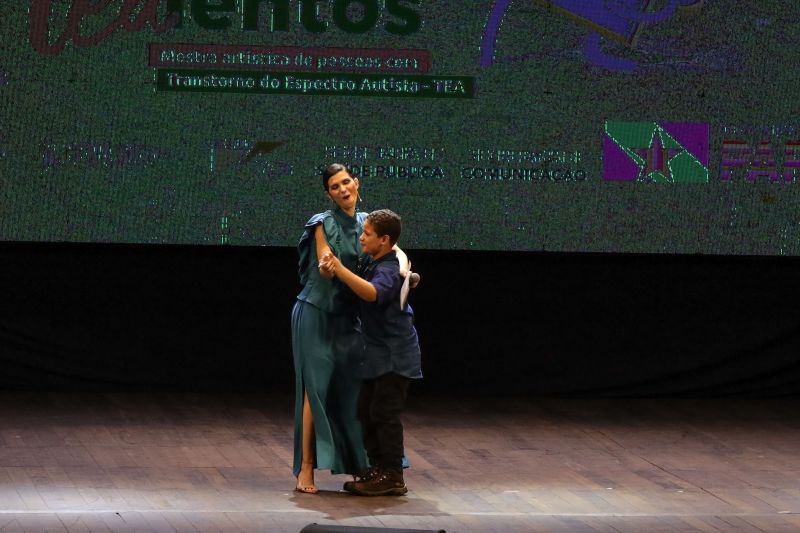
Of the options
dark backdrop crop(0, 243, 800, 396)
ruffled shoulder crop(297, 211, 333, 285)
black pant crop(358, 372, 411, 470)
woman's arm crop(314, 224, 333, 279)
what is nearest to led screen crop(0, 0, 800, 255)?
dark backdrop crop(0, 243, 800, 396)

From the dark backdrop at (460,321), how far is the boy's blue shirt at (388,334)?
A: 2451 millimetres

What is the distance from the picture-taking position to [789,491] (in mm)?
6254

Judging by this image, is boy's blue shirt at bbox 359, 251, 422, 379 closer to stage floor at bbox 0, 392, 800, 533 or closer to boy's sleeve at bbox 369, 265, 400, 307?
boy's sleeve at bbox 369, 265, 400, 307

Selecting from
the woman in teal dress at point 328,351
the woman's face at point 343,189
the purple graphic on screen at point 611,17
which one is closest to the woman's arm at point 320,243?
the woman in teal dress at point 328,351

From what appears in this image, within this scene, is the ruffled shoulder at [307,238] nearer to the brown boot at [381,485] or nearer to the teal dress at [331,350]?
the teal dress at [331,350]

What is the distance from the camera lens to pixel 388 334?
5941 mm

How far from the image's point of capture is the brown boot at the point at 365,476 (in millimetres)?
5949

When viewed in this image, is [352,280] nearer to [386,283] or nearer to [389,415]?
[386,283]

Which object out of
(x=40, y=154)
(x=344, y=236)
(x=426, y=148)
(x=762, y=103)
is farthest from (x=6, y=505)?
(x=762, y=103)

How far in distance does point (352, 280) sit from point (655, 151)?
9.16 ft

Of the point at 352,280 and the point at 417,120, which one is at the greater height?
the point at 417,120

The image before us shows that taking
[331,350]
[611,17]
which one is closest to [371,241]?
[331,350]

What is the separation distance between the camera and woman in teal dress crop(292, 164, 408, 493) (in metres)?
5.99

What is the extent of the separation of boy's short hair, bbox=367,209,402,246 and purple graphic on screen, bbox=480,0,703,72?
2.43m
